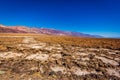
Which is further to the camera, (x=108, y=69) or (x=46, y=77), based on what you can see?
(x=108, y=69)

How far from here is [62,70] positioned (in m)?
5.50

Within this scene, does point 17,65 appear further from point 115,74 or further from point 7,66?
point 115,74

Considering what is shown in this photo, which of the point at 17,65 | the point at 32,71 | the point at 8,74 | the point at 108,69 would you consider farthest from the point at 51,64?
the point at 108,69

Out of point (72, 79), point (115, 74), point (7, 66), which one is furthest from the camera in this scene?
point (7, 66)

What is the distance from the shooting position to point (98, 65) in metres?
6.21

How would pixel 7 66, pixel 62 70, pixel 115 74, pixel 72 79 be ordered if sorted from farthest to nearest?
1. pixel 7 66
2. pixel 62 70
3. pixel 115 74
4. pixel 72 79

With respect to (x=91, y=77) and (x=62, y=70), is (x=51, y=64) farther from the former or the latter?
(x=91, y=77)

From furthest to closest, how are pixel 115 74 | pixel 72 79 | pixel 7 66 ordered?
pixel 7 66
pixel 115 74
pixel 72 79

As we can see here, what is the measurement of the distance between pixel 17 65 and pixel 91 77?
3.51m

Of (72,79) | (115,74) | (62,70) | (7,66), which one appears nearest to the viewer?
(72,79)

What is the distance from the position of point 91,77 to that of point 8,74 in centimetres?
329

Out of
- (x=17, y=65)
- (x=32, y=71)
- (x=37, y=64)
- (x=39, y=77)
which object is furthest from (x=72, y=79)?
(x=17, y=65)

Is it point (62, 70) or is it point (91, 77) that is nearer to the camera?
point (91, 77)

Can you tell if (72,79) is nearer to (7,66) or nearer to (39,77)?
(39,77)
